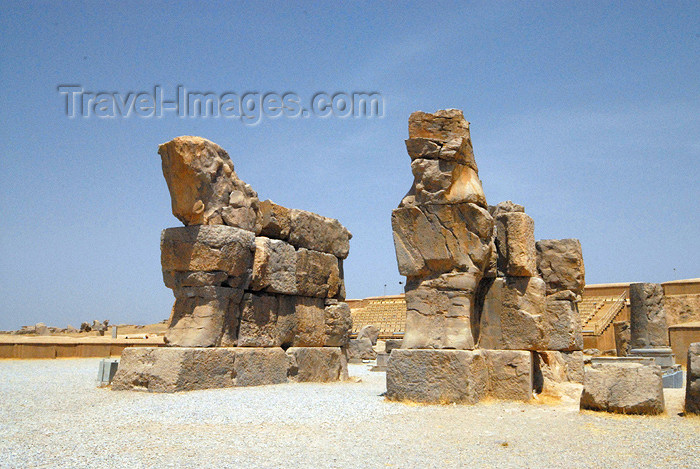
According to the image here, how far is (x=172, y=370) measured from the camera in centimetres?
706

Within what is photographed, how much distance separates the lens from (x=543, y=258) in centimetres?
915

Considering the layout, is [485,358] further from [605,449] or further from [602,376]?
[605,449]


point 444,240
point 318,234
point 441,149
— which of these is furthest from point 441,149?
point 318,234

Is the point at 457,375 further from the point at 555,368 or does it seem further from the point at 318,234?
the point at 318,234

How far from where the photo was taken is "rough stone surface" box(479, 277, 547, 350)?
6801 millimetres

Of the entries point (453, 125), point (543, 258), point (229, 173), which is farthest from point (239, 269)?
point (543, 258)

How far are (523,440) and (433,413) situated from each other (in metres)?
1.28

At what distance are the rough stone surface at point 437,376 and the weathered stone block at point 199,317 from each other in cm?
256

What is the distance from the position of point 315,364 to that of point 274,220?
237cm

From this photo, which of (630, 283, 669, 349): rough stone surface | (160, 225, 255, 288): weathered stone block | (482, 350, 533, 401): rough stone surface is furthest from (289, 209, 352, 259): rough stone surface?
(630, 283, 669, 349): rough stone surface

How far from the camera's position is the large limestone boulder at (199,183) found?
7.82 metres

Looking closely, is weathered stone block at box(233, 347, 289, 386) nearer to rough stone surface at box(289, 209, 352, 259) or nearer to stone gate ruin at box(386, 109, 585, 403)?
rough stone surface at box(289, 209, 352, 259)

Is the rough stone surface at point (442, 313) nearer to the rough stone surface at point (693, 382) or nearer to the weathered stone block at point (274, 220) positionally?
the rough stone surface at point (693, 382)

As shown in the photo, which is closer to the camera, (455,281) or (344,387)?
(455,281)
